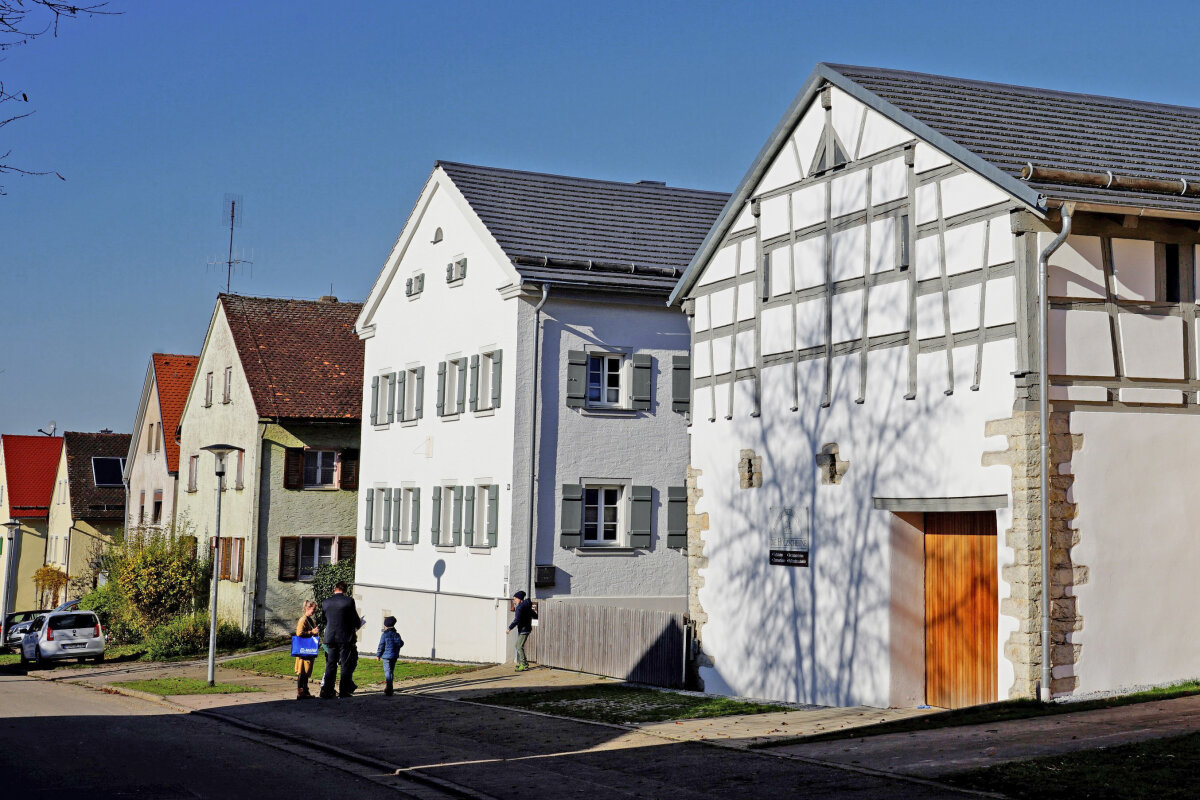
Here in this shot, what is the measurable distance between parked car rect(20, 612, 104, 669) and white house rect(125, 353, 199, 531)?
11.8 metres

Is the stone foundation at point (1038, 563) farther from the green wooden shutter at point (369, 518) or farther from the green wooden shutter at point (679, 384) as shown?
the green wooden shutter at point (369, 518)

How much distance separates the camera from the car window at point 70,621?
35.5m

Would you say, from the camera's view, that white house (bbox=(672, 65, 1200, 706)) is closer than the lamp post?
Yes

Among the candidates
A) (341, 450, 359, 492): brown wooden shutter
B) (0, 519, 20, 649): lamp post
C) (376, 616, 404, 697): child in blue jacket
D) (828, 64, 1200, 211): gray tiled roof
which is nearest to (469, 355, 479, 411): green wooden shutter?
(376, 616, 404, 697): child in blue jacket

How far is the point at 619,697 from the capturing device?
1983 cm

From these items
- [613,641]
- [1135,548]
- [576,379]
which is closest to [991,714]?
[1135,548]

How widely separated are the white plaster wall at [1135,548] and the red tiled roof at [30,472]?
5924 centimetres

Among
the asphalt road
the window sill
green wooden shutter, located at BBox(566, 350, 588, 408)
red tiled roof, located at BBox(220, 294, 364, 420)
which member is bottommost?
the asphalt road

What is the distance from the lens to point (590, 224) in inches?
1228

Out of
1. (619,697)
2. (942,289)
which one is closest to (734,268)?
(942,289)

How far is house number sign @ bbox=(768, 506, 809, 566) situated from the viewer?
1939cm

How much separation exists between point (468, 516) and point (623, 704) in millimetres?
11720

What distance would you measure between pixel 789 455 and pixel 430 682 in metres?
8.44

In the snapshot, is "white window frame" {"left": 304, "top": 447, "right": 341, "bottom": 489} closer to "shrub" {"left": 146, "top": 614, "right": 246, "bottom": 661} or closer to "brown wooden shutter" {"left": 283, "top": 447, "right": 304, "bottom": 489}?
"brown wooden shutter" {"left": 283, "top": 447, "right": 304, "bottom": 489}
